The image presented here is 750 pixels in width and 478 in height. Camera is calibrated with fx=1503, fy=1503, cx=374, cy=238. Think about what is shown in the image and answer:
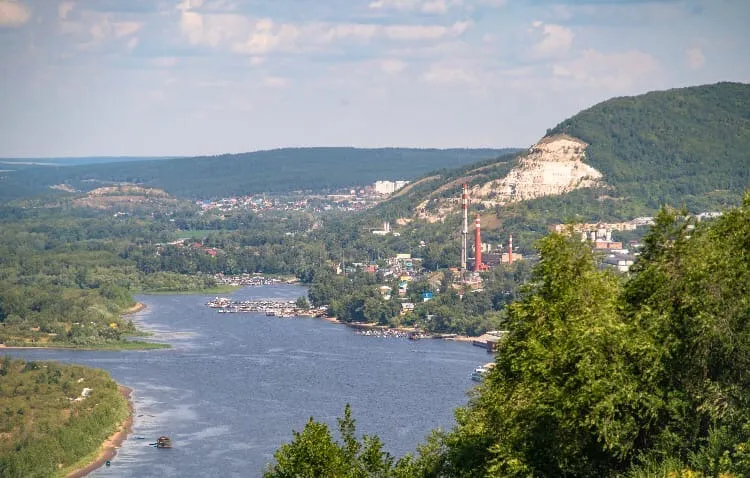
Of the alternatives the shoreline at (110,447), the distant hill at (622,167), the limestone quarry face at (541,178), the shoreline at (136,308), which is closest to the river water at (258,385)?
the shoreline at (110,447)

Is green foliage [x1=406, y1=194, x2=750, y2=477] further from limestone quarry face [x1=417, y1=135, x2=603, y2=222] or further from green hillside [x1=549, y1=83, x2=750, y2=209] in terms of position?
limestone quarry face [x1=417, y1=135, x2=603, y2=222]

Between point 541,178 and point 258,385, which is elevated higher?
point 541,178

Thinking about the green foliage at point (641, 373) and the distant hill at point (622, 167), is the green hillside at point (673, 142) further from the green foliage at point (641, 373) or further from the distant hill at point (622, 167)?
the green foliage at point (641, 373)

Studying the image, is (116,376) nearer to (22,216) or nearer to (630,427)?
(630,427)

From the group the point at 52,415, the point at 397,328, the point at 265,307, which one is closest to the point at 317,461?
the point at 52,415

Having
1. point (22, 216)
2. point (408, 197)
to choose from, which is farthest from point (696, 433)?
point (22, 216)

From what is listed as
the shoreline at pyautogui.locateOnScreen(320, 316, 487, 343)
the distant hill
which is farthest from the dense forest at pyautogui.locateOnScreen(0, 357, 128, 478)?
the distant hill

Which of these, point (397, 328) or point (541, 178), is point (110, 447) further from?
point (541, 178)
